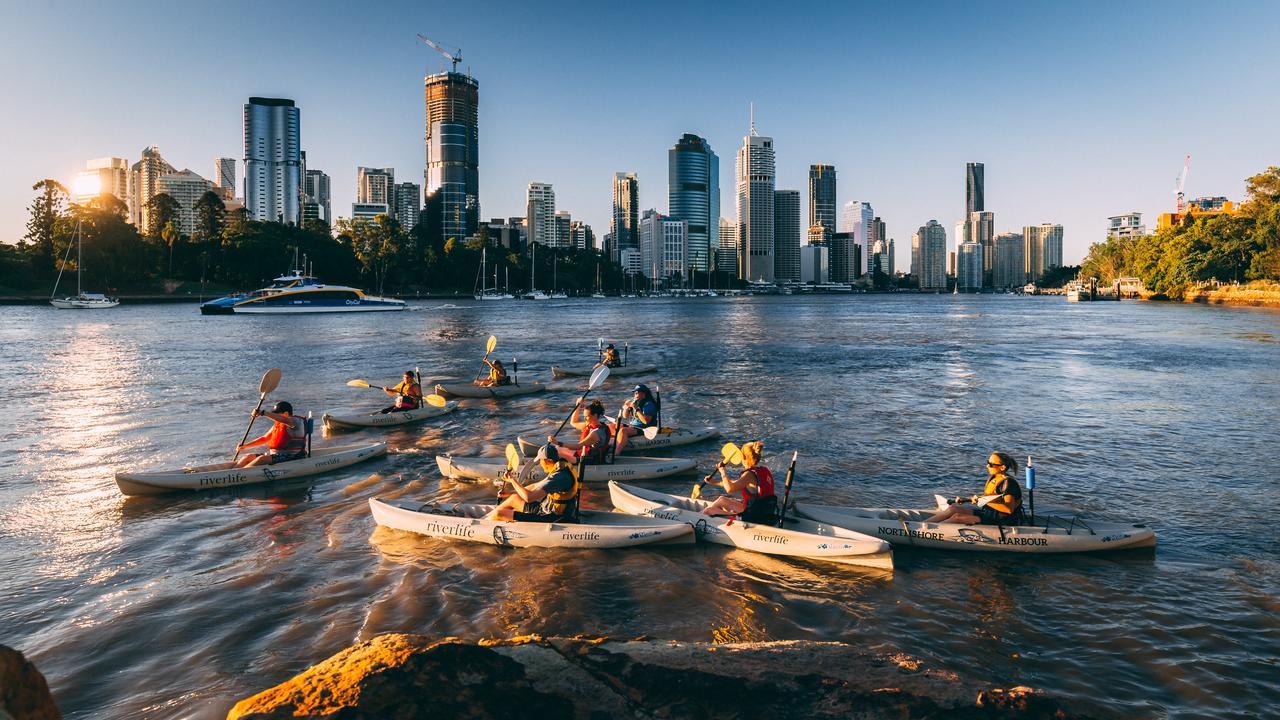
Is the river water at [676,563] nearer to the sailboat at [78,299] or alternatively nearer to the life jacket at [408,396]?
the life jacket at [408,396]

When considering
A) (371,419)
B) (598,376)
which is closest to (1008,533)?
(598,376)

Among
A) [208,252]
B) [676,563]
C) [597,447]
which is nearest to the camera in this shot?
[676,563]

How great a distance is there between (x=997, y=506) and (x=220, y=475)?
1595cm

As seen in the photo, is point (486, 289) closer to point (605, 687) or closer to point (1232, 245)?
point (1232, 245)

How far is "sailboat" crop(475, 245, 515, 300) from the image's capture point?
181500 millimetres

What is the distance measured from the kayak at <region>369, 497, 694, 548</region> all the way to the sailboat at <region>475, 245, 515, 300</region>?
170 metres

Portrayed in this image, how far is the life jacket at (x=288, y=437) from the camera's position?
59.0 ft

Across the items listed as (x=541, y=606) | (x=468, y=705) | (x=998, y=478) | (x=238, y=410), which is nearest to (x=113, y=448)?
(x=238, y=410)

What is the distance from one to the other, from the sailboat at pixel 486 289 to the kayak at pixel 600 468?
165 m

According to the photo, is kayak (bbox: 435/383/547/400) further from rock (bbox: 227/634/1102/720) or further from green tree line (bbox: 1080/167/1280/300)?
green tree line (bbox: 1080/167/1280/300)

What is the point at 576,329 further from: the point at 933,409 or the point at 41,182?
the point at 41,182

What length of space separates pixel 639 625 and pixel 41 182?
15265 centimetres

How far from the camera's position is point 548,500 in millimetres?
13398

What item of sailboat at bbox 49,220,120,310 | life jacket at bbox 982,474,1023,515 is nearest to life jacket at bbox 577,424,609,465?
life jacket at bbox 982,474,1023,515
